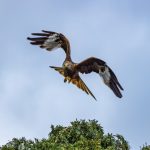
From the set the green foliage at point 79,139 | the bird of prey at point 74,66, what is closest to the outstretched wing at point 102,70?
the bird of prey at point 74,66

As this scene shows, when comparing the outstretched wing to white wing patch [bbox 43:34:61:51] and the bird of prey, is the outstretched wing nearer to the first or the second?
the bird of prey

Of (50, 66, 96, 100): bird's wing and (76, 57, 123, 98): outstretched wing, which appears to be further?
(50, 66, 96, 100): bird's wing

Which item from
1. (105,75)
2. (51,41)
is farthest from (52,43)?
(105,75)

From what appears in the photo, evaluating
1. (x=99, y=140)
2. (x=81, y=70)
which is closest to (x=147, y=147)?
(x=99, y=140)

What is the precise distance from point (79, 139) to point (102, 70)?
44.3 ft

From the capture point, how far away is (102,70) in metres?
30.1

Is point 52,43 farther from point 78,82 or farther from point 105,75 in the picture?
point 105,75

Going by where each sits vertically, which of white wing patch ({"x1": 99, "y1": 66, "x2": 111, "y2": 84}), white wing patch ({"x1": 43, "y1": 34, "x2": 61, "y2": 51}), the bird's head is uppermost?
white wing patch ({"x1": 43, "y1": 34, "x2": 61, "y2": 51})

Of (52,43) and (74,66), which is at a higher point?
(52,43)

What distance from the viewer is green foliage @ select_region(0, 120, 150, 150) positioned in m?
40.8

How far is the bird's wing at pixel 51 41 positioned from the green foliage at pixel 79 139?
874cm

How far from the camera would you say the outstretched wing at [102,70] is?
28906mm

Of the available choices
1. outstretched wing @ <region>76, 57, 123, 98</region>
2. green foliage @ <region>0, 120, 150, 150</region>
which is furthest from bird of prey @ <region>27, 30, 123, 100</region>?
green foliage @ <region>0, 120, 150, 150</region>

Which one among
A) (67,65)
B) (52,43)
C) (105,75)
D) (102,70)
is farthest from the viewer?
(52,43)
